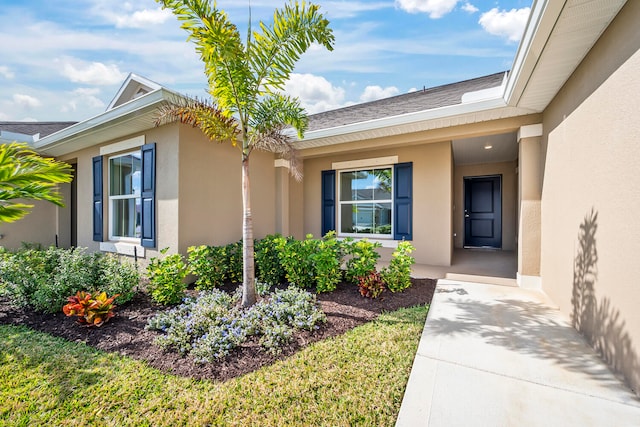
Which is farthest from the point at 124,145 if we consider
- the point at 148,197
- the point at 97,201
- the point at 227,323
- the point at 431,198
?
the point at 431,198

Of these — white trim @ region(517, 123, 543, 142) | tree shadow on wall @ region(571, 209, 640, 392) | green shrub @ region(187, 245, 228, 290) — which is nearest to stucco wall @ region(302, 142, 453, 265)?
white trim @ region(517, 123, 543, 142)

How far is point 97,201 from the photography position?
19.6ft

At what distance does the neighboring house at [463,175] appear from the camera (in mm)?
2303

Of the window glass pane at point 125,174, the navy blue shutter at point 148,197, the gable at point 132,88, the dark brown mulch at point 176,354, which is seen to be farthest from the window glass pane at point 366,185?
the gable at point 132,88

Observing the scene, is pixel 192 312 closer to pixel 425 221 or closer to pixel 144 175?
pixel 144 175

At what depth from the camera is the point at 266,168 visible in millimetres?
6734

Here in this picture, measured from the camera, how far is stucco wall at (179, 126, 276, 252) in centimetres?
480

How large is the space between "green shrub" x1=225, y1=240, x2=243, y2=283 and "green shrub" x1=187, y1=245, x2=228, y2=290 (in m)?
0.10

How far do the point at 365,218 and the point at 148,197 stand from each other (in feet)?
16.4

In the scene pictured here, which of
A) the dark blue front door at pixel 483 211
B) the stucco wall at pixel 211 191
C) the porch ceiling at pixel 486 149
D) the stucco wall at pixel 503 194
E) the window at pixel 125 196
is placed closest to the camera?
the stucco wall at pixel 211 191

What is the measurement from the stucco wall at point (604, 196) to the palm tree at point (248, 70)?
288 centimetres

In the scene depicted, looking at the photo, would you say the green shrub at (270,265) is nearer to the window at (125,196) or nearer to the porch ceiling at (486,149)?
the window at (125,196)

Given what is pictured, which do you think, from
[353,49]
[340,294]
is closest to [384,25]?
[353,49]

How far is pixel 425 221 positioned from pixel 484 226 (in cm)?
449
